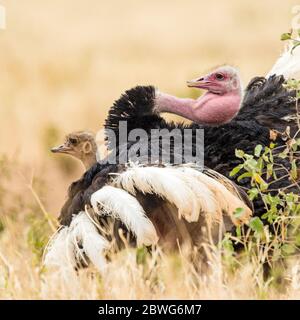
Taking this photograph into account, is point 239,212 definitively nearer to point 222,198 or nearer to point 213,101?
point 222,198

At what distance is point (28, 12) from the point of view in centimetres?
2225

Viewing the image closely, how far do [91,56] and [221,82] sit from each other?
10917 mm

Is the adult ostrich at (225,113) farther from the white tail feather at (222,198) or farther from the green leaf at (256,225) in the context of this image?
the green leaf at (256,225)

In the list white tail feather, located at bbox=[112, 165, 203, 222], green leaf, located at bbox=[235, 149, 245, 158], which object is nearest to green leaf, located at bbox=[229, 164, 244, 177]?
green leaf, located at bbox=[235, 149, 245, 158]

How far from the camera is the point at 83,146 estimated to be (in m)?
8.93

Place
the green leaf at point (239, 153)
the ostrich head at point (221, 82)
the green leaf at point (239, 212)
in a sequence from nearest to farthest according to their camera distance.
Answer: the green leaf at point (239, 212), the green leaf at point (239, 153), the ostrich head at point (221, 82)

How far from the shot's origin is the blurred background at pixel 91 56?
13508 millimetres

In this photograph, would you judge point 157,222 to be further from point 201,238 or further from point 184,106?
point 184,106

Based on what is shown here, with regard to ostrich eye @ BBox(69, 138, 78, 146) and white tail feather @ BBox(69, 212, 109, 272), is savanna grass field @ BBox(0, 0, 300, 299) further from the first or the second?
ostrich eye @ BBox(69, 138, 78, 146)

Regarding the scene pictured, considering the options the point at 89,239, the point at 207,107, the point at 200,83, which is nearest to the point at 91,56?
the point at 200,83

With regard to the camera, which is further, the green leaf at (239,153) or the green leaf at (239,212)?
the green leaf at (239,153)

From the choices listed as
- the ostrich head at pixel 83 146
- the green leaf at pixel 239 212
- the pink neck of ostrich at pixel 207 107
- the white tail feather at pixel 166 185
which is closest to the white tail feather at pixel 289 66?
the pink neck of ostrich at pixel 207 107

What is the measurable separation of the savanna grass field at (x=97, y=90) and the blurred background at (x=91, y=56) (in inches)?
0.9
